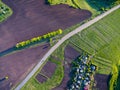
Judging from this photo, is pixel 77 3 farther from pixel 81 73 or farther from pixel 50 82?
pixel 50 82

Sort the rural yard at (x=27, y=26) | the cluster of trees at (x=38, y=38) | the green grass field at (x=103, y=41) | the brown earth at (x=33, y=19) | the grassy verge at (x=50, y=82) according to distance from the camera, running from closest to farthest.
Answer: the grassy verge at (x=50, y=82) → the rural yard at (x=27, y=26) → the green grass field at (x=103, y=41) → the cluster of trees at (x=38, y=38) → the brown earth at (x=33, y=19)

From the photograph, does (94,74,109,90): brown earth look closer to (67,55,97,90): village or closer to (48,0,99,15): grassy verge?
(67,55,97,90): village

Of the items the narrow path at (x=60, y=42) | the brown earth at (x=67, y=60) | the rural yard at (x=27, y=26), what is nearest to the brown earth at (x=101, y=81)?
the brown earth at (x=67, y=60)

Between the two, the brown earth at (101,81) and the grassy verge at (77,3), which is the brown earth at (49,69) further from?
the grassy verge at (77,3)

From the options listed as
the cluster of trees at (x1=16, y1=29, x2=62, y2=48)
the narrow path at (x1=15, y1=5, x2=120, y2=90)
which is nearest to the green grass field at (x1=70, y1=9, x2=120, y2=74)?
the narrow path at (x1=15, y1=5, x2=120, y2=90)

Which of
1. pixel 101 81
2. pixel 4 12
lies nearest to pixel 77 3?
pixel 4 12
